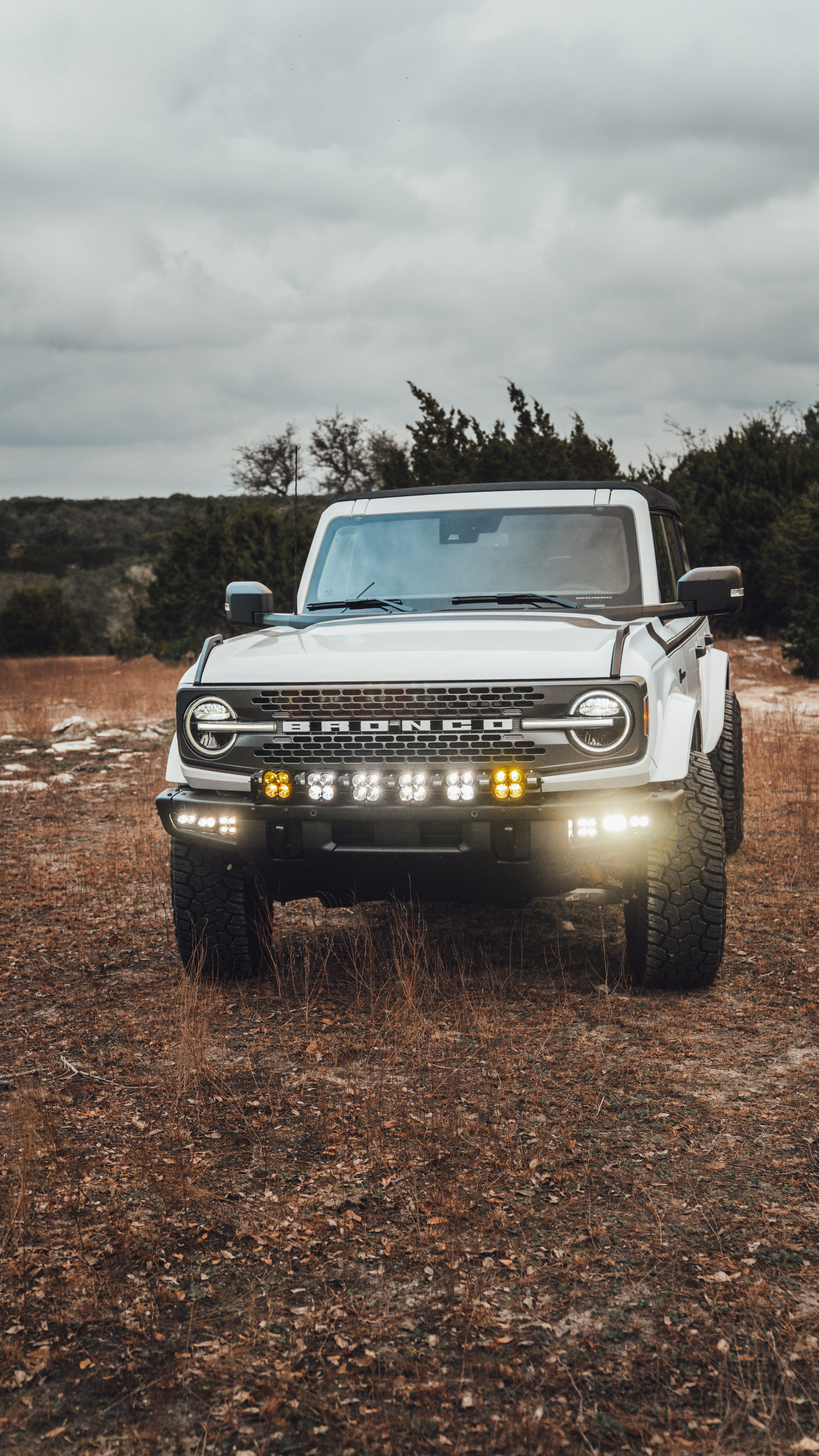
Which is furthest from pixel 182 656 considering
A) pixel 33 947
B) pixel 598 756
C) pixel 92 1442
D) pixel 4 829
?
pixel 92 1442

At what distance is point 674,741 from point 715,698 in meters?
2.28

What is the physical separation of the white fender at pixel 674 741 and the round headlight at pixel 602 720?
19cm

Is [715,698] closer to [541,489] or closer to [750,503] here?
[541,489]

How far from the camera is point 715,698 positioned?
6.35 metres

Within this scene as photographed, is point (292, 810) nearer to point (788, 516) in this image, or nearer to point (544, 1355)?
point (544, 1355)

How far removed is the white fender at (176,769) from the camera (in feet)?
14.4

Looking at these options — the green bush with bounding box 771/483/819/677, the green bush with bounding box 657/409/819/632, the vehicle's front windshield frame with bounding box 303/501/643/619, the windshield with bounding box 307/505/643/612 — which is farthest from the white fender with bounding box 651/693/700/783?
the green bush with bounding box 657/409/819/632

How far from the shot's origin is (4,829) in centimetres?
841

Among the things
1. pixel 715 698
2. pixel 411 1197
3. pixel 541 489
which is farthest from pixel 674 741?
pixel 715 698

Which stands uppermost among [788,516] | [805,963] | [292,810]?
[788,516]

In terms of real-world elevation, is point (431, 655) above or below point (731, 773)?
above

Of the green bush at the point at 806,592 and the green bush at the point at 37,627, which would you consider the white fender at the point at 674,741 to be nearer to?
the green bush at the point at 806,592

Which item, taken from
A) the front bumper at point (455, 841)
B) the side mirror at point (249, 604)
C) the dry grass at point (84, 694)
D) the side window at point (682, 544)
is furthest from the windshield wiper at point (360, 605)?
the dry grass at point (84, 694)

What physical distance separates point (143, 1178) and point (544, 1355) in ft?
4.25
